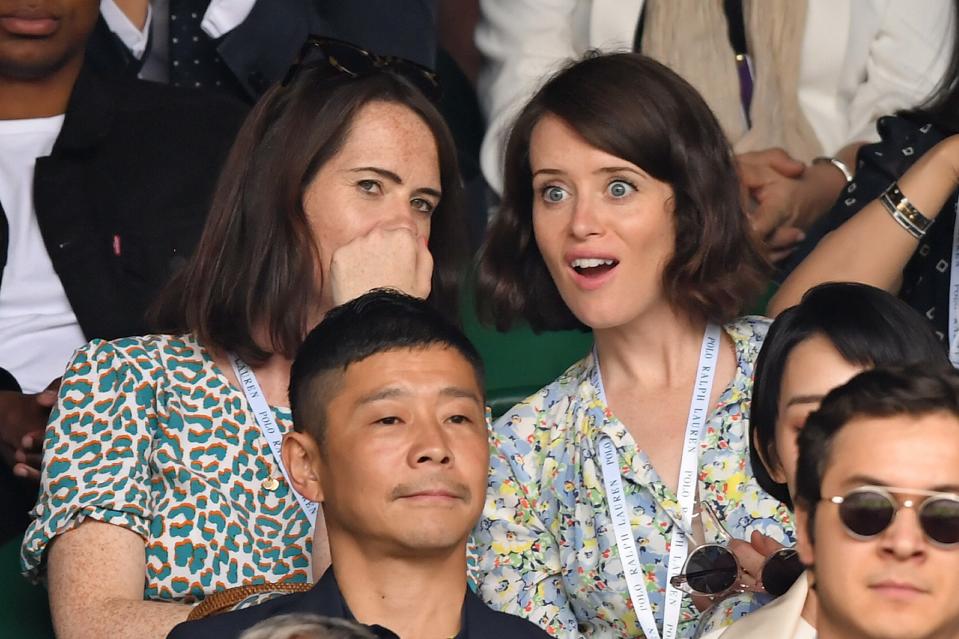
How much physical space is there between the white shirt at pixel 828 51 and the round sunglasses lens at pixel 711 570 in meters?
1.67

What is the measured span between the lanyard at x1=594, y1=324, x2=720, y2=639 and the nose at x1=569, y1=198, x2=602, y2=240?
0.30 m

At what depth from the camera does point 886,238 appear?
356 cm

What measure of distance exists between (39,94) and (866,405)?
2.42 m

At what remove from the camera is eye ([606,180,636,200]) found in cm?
330

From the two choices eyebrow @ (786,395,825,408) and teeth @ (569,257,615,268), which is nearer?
eyebrow @ (786,395,825,408)

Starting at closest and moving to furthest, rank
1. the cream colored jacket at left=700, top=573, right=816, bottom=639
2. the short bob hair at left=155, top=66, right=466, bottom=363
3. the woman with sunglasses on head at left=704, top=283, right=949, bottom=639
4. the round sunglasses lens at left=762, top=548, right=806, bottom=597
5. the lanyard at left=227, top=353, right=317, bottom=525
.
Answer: the cream colored jacket at left=700, top=573, right=816, bottom=639 < the woman with sunglasses on head at left=704, top=283, right=949, bottom=639 < the round sunglasses lens at left=762, top=548, right=806, bottom=597 < the lanyard at left=227, top=353, right=317, bottom=525 < the short bob hair at left=155, top=66, right=466, bottom=363

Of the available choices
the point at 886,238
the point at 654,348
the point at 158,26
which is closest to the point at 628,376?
the point at 654,348

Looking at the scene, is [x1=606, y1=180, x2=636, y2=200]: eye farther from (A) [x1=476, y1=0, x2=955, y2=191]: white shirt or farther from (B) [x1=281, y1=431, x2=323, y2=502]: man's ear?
(A) [x1=476, y1=0, x2=955, y2=191]: white shirt

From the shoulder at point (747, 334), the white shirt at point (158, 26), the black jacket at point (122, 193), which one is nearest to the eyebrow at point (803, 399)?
the shoulder at point (747, 334)

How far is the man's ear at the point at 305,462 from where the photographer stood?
2.74 metres

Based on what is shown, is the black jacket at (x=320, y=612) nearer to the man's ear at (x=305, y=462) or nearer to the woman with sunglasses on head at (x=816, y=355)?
the man's ear at (x=305, y=462)

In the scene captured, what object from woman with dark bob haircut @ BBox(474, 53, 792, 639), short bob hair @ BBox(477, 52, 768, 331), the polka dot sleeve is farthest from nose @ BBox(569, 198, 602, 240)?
the polka dot sleeve

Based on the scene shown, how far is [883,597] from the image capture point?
6.99ft

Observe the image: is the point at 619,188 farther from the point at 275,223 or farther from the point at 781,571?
the point at 781,571
